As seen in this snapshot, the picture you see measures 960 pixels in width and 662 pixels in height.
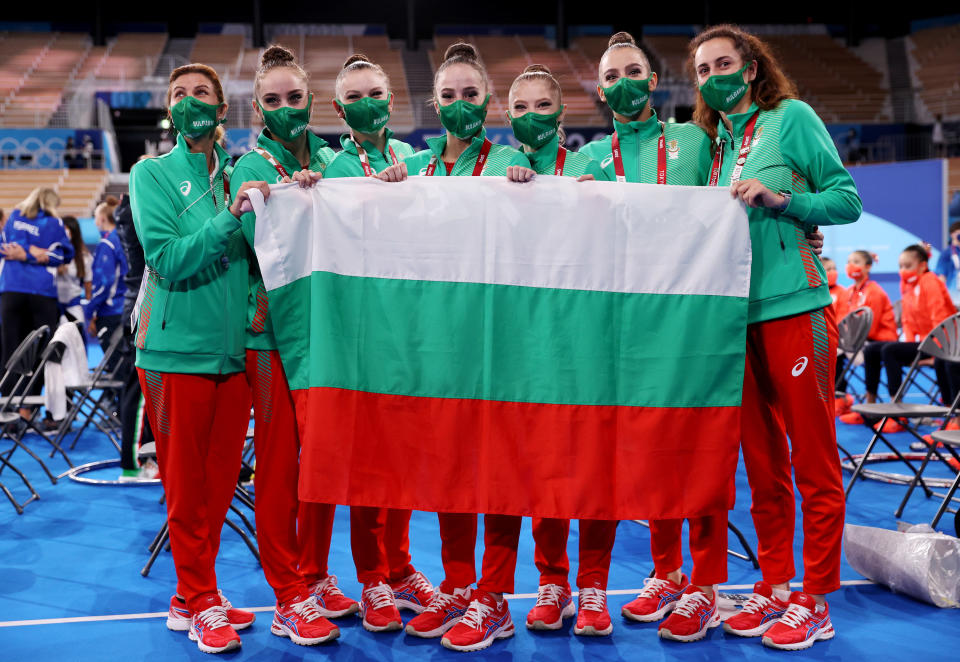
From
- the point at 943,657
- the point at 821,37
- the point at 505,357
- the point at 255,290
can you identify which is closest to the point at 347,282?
the point at 255,290

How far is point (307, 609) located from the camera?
3.13 meters

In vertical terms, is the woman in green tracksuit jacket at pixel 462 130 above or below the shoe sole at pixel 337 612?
above

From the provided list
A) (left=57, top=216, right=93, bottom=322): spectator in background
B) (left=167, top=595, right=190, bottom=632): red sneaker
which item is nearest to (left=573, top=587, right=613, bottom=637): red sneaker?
(left=167, top=595, right=190, bottom=632): red sneaker

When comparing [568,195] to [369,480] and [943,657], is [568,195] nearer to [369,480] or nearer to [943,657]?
[369,480]

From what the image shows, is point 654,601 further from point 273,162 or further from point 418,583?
point 273,162

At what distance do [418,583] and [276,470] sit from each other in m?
0.78

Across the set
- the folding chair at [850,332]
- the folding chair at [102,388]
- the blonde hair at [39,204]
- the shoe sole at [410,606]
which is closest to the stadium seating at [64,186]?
the blonde hair at [39,204]

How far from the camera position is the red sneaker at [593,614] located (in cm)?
311

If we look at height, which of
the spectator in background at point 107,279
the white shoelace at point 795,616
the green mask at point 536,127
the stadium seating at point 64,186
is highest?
the stadium seating at point 64,186

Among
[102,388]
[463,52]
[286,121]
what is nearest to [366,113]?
[286,121]

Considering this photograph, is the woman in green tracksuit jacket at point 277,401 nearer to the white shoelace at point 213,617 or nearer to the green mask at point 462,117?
the white shoelace at point 213,617

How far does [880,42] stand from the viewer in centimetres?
2698

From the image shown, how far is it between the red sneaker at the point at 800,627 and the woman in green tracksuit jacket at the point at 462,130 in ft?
6.10

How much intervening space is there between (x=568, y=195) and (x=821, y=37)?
2798 cm
